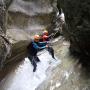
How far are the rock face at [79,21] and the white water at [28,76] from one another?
2.30m

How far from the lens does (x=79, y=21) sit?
1048 centimetres

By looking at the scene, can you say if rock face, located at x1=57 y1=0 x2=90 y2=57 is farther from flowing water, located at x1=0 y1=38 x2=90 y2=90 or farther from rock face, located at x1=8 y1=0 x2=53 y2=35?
rock face, located at x1=8 y1=0 x2=53 y2=35

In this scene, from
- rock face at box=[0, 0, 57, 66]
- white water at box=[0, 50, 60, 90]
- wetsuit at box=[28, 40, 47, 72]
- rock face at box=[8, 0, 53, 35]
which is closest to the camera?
white water at box=[0, 50, 60, 90]

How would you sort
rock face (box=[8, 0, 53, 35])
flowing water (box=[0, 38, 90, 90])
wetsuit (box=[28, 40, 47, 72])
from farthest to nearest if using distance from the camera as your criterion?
1. rock face (box=[8, 0, 53, 35])
2. wetsuit (box=[28, 40, 47, 72])
3. flowing water (box=[0, 38, 90, 90])

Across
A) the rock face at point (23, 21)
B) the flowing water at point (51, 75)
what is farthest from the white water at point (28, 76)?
the rock face at point (23, 21)

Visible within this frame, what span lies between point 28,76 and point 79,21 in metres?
4.45

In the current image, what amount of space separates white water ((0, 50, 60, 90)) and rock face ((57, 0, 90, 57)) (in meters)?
2.30

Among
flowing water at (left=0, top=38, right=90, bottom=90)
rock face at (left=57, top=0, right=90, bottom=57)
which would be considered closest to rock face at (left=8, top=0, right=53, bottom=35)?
flowing water at (left=0, top=38, right=90, bottom=90)

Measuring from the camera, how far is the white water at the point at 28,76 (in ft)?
41.4

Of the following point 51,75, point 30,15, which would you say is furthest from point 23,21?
point 51,75

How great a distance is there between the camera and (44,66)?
45.4 feet

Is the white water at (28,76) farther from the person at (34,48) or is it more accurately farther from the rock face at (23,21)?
the rock face at (23,21)

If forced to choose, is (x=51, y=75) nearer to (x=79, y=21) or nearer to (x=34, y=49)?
(x=34, y=49)

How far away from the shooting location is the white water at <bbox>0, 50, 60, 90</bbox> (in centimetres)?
1263
